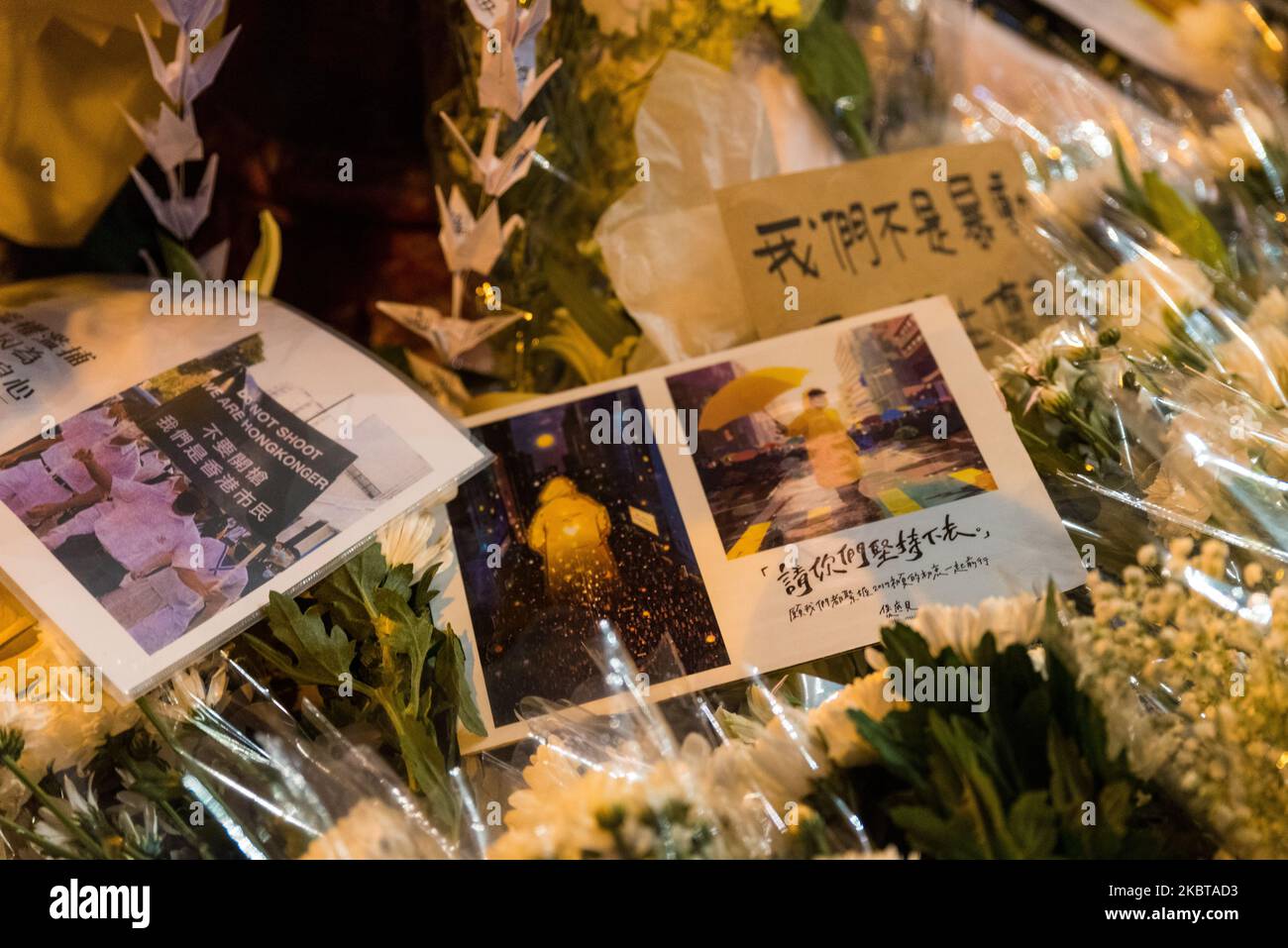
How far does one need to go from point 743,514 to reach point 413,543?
0.84ft

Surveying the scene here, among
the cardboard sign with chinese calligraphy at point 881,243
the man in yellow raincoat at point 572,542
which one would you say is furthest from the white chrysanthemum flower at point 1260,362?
the man in yellow raincoat at point 572,542

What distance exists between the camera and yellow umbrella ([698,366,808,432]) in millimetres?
785

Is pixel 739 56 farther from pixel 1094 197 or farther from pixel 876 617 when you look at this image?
pixel 876 617

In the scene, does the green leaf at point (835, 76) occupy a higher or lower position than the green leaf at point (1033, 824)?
higher

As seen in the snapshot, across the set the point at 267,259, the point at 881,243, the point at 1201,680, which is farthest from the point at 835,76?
the point at 1201,680

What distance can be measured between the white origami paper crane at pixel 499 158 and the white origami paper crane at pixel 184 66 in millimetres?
188

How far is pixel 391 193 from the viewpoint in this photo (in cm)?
96

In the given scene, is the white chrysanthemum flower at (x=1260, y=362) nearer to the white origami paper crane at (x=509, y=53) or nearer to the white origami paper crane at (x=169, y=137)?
the white origami paper crane at (x=509, y=53)

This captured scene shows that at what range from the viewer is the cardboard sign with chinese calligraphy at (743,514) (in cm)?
69

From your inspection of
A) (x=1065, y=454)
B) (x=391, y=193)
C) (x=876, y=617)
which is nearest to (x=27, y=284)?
(x=391, y=193)

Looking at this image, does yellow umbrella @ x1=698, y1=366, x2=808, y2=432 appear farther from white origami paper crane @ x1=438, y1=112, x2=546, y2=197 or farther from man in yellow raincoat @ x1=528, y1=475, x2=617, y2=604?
white origami paper crane @ x1=438, y1=112, x2=546, y2=197
